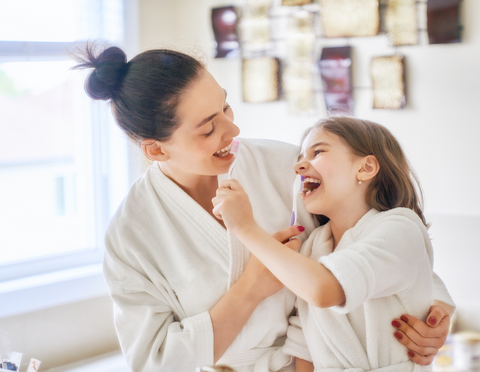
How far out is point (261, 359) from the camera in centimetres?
116

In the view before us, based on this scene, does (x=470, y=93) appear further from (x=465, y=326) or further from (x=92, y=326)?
(x=92, y=326)

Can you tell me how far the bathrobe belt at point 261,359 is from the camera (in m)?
1.16

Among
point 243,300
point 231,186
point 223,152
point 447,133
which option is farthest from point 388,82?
Result: point 243,300

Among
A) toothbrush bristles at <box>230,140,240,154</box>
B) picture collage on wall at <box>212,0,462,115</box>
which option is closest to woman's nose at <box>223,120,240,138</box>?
toothbrush bristles at <box>230,140,240,154</box>

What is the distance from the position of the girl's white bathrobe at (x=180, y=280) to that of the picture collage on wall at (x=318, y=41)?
0.88 m

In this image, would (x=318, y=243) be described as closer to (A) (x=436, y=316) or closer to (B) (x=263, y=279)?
(B) (x=263, y=279)

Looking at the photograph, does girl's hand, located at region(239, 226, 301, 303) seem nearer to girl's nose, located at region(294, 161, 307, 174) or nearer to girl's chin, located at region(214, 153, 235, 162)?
girl's nose, located at region(294, 161, 307, 174)

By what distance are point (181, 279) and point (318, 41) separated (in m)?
1.44

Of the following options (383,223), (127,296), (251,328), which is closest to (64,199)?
(127,296)

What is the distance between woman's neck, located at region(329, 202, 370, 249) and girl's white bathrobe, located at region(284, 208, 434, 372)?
0.04 metres

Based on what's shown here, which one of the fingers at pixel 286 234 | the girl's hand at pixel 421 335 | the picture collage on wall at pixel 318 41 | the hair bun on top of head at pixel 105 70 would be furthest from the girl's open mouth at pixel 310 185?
the picture collage on wall at pixel 318 41

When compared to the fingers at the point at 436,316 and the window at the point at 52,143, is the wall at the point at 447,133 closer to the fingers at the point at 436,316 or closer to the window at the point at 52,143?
the window at the point at 52,143

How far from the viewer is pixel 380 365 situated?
40.2 inches

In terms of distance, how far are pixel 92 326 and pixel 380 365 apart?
1447 millimetres
